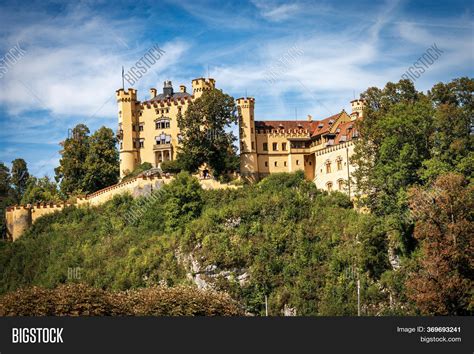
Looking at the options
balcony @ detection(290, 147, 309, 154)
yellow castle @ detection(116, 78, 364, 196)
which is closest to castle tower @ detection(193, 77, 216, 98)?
yellow castle @ detection(116, 78, 364, 196)

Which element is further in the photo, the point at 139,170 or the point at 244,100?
the point at 139,170

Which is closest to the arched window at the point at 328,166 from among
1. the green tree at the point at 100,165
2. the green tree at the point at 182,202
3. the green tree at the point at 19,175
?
the green tree at the point at 182,202

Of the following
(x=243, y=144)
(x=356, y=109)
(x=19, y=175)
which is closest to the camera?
(x=356, y=109)

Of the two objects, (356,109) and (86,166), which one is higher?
(356,109)

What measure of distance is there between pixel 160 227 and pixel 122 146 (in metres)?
13.1

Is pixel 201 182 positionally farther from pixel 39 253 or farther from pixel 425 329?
pixel 425 329

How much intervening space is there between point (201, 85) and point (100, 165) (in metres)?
12.1

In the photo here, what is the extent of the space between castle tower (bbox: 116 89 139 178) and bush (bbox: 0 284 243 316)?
29.8m

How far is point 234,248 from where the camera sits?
66.4 m

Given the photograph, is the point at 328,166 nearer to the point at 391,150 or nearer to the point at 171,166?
the point at 391,150

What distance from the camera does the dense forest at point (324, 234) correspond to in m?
56.4

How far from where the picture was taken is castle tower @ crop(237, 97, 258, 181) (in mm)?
77250

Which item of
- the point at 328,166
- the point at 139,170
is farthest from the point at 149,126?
the point at 328,166

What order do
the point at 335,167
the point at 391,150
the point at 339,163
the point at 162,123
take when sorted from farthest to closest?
the point at 162,123
the point at 335,167
the point at 339,163
the point at 391,150
